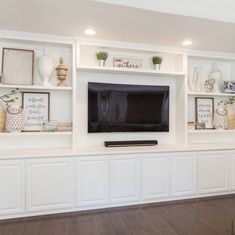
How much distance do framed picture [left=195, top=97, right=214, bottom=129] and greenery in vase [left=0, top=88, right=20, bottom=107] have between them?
2861mm

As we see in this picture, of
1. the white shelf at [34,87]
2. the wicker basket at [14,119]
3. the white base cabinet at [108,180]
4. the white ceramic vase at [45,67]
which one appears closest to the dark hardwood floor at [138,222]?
the white base cabinet at [108,180]

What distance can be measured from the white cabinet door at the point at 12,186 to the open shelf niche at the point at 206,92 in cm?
248

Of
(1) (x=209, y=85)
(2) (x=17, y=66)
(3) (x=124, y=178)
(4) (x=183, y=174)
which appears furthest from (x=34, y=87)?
(1) (x=209, y=85)

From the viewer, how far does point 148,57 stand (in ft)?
11.3

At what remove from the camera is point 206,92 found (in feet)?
11.5

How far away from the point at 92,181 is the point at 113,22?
1950mm

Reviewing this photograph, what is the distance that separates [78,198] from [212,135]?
2.57 meters

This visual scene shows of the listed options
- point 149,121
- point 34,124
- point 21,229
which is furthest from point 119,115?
point 21,229

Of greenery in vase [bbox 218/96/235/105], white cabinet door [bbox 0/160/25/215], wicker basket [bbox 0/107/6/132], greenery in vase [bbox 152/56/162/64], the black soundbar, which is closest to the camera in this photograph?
white cabinet door [bbox 0/160/25/215]

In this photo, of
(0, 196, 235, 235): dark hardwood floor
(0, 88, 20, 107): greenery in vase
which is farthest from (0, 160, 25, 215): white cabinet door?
(0, 88, 20, 107): greenery in vase

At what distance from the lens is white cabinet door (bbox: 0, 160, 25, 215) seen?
8.15 ft

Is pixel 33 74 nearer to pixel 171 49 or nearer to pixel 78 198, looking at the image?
pixel 78 198

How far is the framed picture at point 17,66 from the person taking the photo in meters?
2.85

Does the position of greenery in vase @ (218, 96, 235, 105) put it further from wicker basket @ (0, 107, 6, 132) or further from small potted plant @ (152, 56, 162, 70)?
wicker basket @ (0, 107, 6, 132)
